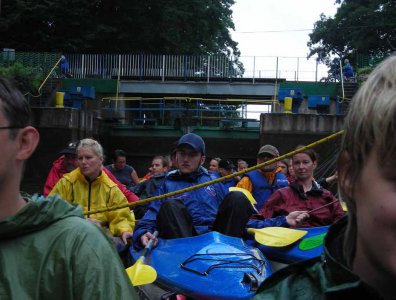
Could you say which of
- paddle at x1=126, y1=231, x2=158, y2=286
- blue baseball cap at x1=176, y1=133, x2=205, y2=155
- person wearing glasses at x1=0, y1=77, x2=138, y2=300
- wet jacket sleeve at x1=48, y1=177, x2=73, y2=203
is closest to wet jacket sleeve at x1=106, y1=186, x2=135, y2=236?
wet jacket sleeve at x1=48, y1=177, x2=73, y2=203

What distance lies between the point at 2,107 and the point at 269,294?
0.95 meters

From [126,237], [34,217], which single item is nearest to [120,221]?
[126,237]

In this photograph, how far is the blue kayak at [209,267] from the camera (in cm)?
380

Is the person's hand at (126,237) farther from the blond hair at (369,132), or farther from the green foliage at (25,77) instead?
the green foliage at (25,77)

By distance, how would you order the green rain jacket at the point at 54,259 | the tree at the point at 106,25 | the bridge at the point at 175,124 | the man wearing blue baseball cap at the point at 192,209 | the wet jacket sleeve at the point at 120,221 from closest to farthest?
the green rain jacket at the point at 54,259 < the man wearing blue baseball cap at the point at 192,209 < the wet jacket sleeve at the point at 120,221 < the bridge at the point at 175,124 < the tree at the point at 106,25

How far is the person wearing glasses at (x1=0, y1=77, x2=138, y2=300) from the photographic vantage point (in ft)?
5.04

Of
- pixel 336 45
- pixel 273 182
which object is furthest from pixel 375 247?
pixel 336 45

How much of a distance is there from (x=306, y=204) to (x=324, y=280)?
4168 millimetres

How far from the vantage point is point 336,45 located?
1766 inches

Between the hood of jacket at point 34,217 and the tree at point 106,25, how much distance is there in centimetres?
2831

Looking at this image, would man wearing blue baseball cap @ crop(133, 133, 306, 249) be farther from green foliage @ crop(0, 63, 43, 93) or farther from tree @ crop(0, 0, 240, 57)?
tree @ crop(0, 0, 240, 57)

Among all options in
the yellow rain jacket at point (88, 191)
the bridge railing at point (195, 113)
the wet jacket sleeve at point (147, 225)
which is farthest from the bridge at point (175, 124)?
the wet jacket sleeve at point (147, 225)

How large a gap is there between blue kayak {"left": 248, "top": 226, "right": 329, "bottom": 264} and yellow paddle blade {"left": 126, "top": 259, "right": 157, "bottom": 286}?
1.26m

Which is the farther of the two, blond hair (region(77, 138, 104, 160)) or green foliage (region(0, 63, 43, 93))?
green foliage (region(0, 63, 43, 93))
